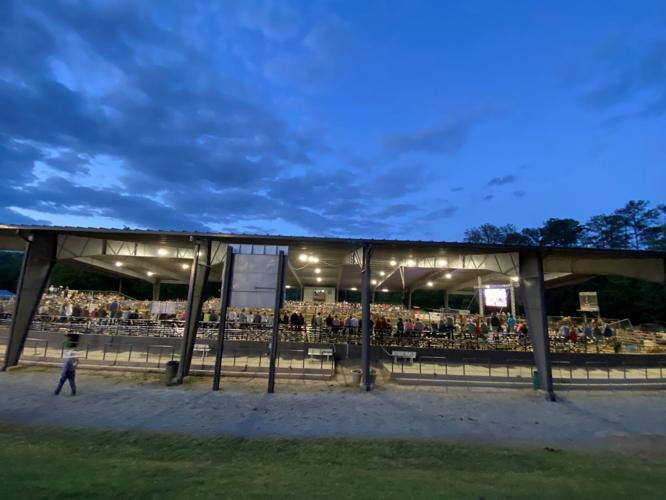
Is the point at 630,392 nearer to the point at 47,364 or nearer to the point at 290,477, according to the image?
the point at 290,477

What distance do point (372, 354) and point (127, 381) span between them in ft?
36.9

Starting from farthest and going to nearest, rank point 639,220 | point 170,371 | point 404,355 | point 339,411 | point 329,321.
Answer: point 639,220 → point 329,321 → point 404,355 → point 170,371 → point 339,411

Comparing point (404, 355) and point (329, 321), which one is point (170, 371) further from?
point (404, 355)

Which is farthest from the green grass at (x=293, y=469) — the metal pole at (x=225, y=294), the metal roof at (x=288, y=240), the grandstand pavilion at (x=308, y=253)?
the metal roof at (x=288, y=240)

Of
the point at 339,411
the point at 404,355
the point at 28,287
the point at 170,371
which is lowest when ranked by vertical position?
the point at 339,411

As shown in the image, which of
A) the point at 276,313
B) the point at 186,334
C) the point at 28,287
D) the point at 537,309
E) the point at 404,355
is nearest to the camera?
the point at 276,313

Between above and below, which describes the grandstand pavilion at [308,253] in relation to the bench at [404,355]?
above

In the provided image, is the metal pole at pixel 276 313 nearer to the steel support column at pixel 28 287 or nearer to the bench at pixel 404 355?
the bench at pixel 404 355

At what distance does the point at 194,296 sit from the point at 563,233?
248 feet

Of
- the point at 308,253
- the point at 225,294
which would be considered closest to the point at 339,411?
the point at 225,294

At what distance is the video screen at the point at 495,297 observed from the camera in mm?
23603

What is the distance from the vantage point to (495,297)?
79.5ft

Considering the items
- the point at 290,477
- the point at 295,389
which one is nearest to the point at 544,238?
the point at 295,389

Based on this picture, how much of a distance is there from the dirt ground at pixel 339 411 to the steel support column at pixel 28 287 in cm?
123
